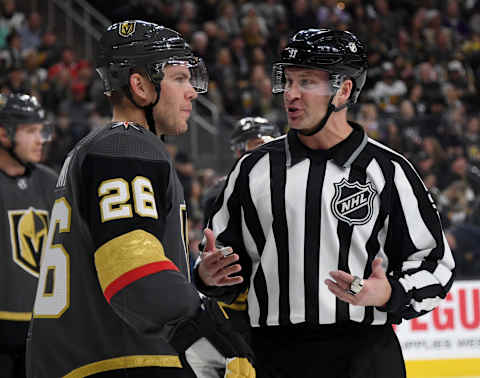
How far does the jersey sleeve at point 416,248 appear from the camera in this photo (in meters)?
2.35

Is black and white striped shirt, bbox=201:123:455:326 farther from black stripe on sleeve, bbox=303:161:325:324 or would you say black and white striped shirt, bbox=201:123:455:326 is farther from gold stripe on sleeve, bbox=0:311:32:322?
gold stripe on sleeve, bbox=0:311:32:322

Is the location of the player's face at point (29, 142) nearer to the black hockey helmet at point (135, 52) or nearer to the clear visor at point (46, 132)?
the clear visor at point (46, 132)

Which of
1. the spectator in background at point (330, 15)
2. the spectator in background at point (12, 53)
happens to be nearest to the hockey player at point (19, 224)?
the spectator in background at point (12, 53)

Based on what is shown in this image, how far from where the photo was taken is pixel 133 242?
173cm

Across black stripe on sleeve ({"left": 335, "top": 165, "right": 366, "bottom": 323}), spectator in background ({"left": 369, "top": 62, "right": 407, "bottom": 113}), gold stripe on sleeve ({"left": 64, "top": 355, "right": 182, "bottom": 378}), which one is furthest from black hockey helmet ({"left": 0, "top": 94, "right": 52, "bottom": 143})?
spectator in background ({"left": 369, "top": 62, "right": 407, "bottom": 113})

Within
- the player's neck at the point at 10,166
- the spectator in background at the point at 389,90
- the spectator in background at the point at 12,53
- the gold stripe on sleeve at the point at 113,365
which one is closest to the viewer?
the gold stripe on sleeve at the point at 113,365

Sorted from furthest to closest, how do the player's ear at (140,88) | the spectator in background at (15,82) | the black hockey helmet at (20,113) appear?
1. the spectator in background at (15,82)
2. the black hockey helmet at (20,113)
3. the player's ear at (140,88)

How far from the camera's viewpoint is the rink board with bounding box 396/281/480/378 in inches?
208

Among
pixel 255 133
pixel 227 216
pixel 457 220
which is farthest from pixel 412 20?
pixel 227 216

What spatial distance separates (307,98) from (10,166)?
7.36 feet

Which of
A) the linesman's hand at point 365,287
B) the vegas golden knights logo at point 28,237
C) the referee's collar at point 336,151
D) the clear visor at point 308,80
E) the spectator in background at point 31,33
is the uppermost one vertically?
the spectator in background at point 31,33

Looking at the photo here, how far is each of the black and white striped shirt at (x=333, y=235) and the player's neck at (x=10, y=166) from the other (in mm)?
2050

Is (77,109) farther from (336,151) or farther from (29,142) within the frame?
(336,151)

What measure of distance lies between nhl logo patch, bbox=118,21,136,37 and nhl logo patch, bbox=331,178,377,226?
0.80 meters
